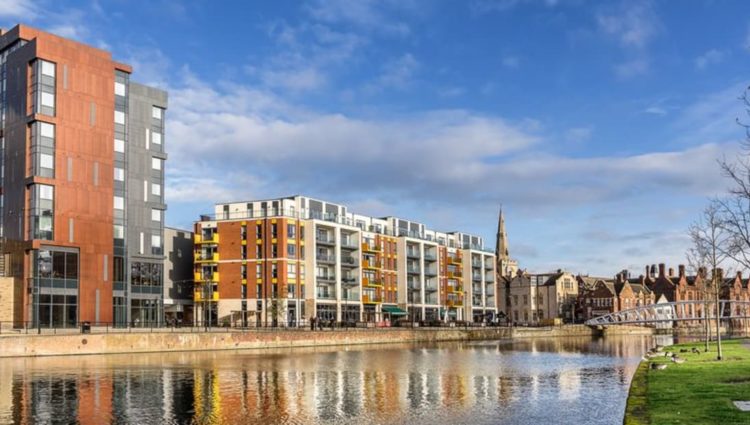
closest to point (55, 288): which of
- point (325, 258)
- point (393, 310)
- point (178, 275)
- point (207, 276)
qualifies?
point (207, 276)

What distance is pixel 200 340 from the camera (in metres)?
67.5

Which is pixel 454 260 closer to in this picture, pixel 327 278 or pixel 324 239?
pixel 327 278

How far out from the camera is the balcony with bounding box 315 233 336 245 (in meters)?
114

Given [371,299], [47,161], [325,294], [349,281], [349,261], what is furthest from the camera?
[371,299]

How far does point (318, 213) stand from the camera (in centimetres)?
11525

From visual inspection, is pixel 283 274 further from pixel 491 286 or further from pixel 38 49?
pixel 491 286

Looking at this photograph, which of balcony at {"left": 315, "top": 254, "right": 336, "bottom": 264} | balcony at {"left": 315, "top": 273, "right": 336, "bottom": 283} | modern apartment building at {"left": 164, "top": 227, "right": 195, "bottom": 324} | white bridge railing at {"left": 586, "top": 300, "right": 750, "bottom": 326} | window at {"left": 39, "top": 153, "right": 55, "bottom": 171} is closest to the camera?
window at {"left": 39, "top": 153, "right": 55, "bottom": 171}

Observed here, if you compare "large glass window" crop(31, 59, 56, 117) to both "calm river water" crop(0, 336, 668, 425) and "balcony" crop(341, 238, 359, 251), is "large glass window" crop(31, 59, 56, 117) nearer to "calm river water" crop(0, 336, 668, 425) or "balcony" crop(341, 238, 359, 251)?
"calm river water" crop(0, 336, 668, 425)

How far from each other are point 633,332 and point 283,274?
268 ft

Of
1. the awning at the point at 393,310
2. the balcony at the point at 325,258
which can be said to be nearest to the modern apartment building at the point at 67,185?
the balcony at the point at 325,258

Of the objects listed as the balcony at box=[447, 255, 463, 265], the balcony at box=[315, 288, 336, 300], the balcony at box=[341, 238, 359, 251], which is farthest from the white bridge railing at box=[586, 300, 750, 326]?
the balcony at box=[315, 288, 336, 300]

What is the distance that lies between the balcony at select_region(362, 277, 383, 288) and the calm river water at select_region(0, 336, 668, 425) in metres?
69.4

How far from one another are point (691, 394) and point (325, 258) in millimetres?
92066

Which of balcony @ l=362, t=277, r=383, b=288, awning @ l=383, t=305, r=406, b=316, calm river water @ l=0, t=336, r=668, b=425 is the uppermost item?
balcony @ l=362, t=277, r=383, b=288
